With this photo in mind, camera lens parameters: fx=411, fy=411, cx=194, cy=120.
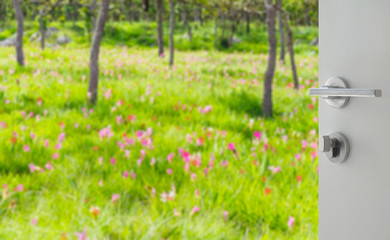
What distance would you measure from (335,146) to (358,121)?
0.12 meters

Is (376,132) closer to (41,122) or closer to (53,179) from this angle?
(53,179)

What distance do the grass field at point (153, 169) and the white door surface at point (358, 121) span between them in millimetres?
1267

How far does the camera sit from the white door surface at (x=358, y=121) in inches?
42.3

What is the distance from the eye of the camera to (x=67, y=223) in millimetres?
2545

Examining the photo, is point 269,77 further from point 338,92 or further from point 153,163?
point 338,92

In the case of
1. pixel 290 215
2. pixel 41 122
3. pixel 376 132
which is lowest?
pixel 290 215

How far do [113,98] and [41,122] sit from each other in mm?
1338

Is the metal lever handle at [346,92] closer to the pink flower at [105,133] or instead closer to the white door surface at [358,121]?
the white door surface at [358,121]

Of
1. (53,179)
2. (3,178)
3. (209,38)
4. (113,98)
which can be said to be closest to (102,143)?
(53,179)

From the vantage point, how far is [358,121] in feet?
3.77

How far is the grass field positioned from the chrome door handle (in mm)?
1403

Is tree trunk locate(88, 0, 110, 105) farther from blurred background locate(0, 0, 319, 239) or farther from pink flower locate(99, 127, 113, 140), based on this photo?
pink flower locate(99, 127, 113, 140)

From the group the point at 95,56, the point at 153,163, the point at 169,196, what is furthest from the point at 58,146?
the point at 95,56

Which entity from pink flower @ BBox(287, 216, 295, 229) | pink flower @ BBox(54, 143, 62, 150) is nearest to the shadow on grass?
pink flower @ BBox(54, 143, 62, 150)
